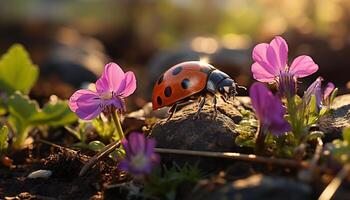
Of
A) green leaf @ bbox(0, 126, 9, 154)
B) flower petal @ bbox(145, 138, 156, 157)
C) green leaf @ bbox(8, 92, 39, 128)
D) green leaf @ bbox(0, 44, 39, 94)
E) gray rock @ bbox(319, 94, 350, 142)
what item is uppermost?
green leaf @ bbox(0, 44, 39, 94)

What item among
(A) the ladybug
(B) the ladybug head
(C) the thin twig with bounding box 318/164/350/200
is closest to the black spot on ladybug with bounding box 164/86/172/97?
(A) the ladybug

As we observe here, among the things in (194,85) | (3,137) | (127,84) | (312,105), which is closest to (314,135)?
(312,105)

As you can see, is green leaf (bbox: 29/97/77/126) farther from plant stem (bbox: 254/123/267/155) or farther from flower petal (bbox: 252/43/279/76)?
plant stem (bbox: 254/123/267/155)

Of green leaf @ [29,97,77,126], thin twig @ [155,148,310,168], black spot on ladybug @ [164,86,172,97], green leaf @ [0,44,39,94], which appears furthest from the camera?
green leaf @ [0,44,39,94]

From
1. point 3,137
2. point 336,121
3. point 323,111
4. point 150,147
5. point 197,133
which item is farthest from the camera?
point 3,137

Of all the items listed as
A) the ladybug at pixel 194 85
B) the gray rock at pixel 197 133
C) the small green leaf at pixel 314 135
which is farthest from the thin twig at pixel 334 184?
the ladybug at pixel 194 85

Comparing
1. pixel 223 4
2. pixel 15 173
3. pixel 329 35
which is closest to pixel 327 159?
pixel 15 173

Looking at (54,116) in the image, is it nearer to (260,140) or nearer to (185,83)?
(185,83)
